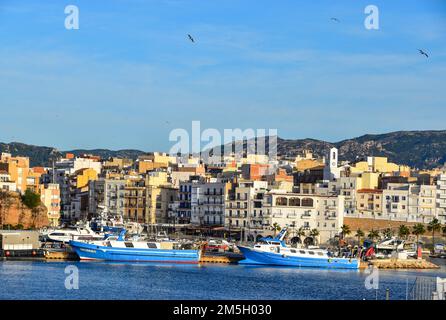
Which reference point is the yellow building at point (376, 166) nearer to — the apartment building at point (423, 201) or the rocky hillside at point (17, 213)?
the apartment building at point (423, 201)

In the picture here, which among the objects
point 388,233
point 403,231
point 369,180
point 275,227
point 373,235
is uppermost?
point 369,180

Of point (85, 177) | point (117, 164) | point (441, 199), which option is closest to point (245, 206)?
point (441, 199)

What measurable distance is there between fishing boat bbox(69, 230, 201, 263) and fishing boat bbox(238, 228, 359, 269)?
2513 mm

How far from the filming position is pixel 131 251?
5328 cm

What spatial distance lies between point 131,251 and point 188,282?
12.5 metres

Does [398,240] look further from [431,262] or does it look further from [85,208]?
[85,208]

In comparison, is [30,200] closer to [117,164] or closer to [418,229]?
[418,229]

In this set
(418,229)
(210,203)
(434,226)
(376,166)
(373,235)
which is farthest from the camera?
(376,166)

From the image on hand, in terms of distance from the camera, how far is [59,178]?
85875 mm

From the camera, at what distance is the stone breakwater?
54000 mm

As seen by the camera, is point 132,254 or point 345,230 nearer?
point 132,254

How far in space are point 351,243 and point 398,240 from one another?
140 inches
